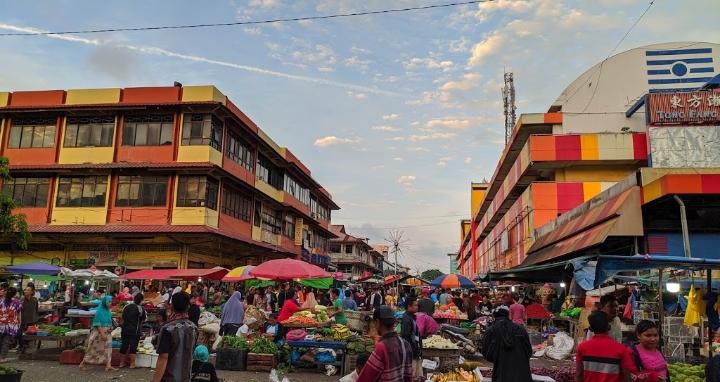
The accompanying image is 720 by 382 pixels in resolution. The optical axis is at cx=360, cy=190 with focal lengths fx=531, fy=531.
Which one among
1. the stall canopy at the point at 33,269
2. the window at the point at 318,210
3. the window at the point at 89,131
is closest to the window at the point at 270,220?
the window at the point at 318,210

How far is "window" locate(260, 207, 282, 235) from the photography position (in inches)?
1545

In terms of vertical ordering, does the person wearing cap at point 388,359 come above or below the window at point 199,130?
below

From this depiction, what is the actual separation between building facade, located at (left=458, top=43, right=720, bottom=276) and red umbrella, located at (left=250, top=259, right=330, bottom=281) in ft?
27.9

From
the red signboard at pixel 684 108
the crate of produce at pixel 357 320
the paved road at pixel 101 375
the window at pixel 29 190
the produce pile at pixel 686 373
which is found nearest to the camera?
the produce pile at pixel 686 373

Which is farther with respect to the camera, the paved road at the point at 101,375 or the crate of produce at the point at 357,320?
the crate of produce at the point at 357,320

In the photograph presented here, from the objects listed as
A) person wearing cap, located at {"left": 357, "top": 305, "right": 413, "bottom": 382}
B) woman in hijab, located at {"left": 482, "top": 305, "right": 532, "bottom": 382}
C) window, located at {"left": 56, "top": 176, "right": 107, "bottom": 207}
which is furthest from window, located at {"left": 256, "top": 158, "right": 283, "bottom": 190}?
person wearing cap, located at {"left": 357, "top": 305, "right": 413, "bottom": 382}

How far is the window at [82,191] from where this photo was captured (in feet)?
96.1

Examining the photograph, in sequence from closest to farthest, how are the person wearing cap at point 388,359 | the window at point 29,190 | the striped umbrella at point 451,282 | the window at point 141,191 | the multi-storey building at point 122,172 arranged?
the person wearing cap at point 388,359 < the striped umbrella at point 451,282 < the multi-storey building at point 122,172 < the window at point 141,191 < the window at point 29,190

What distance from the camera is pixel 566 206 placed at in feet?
94.1

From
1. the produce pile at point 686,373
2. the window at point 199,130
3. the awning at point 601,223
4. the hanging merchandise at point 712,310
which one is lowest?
the produce pile at point 686,373

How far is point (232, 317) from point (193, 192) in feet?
49.5

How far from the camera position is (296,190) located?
47125 millimetres

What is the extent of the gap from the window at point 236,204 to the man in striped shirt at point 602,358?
27.6 meters

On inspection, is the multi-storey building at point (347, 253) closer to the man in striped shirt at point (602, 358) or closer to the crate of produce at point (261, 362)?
the crate of produce at point (261, 362)
